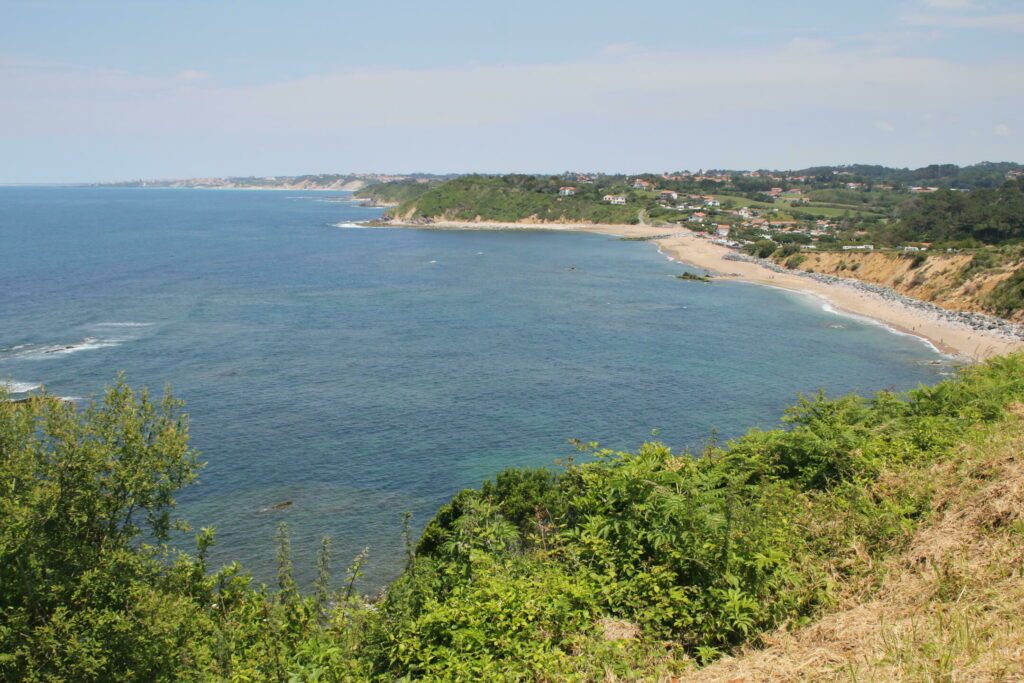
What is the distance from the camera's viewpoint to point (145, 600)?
10.6 metres

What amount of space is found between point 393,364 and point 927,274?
59132 millimetres

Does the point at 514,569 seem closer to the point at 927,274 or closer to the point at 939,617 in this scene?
the point at 939,617

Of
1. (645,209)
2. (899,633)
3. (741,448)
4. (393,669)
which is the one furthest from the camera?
(645,209)

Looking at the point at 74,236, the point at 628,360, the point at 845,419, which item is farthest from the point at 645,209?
the point at 845,419

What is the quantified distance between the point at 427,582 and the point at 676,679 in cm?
425

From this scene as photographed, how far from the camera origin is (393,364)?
156 ft

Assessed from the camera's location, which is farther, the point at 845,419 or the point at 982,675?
the point at 845,419

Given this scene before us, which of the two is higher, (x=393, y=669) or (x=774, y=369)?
(x=393, y=669)

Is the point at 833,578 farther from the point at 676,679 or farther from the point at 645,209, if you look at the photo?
the point at 645,209

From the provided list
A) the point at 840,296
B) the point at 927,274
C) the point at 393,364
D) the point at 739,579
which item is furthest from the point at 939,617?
the point at 927,274

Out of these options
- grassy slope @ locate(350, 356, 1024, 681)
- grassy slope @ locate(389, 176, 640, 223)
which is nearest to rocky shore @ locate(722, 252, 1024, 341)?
grassy slope @ locate(350, 356, 1024, 681)

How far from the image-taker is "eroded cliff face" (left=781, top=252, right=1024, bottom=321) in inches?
2557

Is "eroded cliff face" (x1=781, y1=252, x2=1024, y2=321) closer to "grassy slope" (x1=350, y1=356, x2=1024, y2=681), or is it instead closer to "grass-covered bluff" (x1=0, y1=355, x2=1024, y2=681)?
"grass-covered bluff" (x1=0, y1=355, x2=1024, y2=681)

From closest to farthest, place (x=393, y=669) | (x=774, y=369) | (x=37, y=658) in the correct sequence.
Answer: (x=393, y=669), (x=37, y=658), (x=774, y=369)
